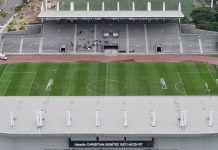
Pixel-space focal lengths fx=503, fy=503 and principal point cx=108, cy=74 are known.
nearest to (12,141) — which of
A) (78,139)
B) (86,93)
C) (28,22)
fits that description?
(78,139)

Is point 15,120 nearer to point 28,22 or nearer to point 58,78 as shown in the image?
point 58,78

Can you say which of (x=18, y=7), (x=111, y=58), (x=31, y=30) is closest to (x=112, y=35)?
(x=111, y=58)

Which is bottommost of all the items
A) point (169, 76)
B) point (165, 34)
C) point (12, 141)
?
point (12, 141)

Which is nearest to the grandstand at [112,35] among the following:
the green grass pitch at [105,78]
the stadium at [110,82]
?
the stadium at [110,82]

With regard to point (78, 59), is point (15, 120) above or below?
below

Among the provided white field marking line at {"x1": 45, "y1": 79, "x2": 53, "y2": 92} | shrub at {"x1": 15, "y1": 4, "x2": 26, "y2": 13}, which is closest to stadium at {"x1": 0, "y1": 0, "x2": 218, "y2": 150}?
white field marking line at {"x1": 45, "y1": 79, "x2": 53, "y2": 92}
